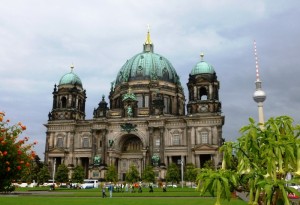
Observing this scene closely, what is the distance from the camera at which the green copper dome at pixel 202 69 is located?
83850 mm

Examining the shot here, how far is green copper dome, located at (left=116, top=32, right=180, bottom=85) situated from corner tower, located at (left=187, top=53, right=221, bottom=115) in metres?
12.9

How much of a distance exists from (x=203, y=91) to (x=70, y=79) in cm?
3479

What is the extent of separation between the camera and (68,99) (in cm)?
9050

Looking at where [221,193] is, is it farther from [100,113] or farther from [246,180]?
[100,113]

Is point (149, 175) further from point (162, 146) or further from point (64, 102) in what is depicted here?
point (64, 102)

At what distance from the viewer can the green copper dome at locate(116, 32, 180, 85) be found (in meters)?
94.7

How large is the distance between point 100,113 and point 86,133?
19.8ft

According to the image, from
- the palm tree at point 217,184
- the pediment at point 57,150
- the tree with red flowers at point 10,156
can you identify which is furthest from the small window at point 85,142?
the palm tree at point 217,184

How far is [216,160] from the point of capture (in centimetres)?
7606

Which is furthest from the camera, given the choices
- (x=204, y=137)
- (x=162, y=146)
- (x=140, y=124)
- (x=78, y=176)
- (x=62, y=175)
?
(x=140, y=124)

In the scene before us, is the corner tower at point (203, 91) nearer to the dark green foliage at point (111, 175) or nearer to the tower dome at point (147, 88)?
the tower dome at point (147, 88)

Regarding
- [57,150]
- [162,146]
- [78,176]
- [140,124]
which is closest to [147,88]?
[140,124]

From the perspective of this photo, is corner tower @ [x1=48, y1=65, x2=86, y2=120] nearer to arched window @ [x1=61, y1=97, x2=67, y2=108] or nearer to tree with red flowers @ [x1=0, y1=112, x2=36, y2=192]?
arched window @ [x1=61, y1=97, x2=67, y2=108]

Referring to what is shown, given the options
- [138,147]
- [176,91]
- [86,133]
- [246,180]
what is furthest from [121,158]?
[246,180]
